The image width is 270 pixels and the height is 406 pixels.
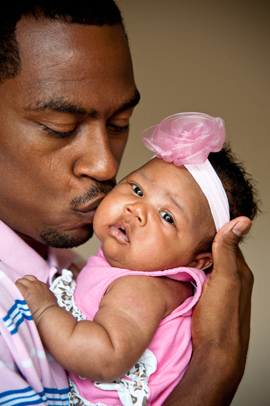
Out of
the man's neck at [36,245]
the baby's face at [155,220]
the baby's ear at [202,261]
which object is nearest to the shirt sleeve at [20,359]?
the baby's face at [155,220]

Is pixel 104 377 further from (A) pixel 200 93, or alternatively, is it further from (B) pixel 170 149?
(A) pixel 200 93

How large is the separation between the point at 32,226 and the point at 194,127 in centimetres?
79

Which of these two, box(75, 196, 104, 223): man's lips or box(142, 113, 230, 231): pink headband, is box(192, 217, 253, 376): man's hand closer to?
box(142, 113, 230, 231): pink headband

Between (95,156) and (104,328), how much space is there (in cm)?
66

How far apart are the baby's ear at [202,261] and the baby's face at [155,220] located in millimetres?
56

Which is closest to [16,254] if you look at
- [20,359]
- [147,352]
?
[20,359]

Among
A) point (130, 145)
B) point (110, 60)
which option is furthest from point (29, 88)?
point (130, 145)

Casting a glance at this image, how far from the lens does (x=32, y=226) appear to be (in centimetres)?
183

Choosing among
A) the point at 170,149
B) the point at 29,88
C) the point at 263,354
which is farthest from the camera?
the point at 263,354

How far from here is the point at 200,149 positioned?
1742mm

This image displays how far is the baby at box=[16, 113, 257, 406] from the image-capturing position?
1.38 metres

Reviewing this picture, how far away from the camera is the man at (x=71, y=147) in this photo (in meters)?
1.61

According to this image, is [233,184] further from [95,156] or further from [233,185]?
[95,156]

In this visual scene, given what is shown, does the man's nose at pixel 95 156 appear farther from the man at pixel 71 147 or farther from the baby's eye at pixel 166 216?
the baby's eye at pixel 166 216
